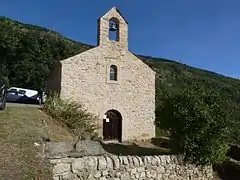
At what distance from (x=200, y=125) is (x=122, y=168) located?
6.15 meters

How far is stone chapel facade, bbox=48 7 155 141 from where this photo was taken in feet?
69.6

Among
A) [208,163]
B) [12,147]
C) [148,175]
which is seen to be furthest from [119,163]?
[208,163]

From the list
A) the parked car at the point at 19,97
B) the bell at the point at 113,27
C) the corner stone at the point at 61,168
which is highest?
the bell at the point at 113,27

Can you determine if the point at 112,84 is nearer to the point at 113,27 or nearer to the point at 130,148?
the point at 113,27

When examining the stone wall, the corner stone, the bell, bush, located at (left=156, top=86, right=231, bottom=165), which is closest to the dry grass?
the corner stone

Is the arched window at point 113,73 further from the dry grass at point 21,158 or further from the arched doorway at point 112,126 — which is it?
the dry grass at point 21,158

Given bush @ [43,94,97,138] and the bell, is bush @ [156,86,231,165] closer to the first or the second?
bush @ [43,94,97,138]

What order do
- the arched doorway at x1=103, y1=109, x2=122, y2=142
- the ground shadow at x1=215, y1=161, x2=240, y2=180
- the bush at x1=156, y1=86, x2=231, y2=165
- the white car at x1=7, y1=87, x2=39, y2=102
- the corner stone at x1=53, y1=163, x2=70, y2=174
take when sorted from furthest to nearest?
the white car at x1=7, y1=87, x2=39, y2=102 < the arched doorway at x1=103, y1=109, x2=122, y2=142 < the ground shadow at x1=215, y1=161, x2=240, y2=180 < the bush at x1=156, y1=86, x2=231, y2=165 < the corner stone at x1=53, y1=163, x2=70, y2=174

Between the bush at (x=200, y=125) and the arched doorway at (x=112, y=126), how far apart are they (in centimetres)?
709

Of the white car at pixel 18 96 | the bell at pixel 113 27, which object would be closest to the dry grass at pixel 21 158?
the bell at pixel 113 27

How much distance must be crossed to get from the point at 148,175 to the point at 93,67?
483 inches

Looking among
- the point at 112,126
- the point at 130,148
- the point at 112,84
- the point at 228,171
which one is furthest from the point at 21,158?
the point at 112,84

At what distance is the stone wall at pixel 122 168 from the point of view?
25.8 feet

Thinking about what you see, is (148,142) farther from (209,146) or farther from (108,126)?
(209,146)
